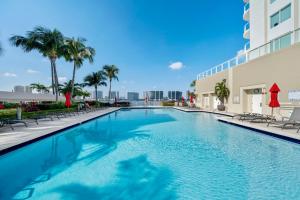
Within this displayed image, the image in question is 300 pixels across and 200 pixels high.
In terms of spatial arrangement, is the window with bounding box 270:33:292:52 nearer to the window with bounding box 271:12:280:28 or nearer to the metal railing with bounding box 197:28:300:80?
the metal railing with bounding box 197:28:300:80

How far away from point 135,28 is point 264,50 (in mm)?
17274

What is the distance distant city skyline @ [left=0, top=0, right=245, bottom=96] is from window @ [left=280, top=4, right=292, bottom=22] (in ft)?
15.4

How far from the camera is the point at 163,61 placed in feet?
119

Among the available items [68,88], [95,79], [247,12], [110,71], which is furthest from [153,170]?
[68,88]

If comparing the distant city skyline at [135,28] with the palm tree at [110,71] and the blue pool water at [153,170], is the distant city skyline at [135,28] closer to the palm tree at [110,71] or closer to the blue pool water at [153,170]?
the palm tree at [110,71]

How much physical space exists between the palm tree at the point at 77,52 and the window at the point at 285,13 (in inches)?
922

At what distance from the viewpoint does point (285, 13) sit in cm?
1538

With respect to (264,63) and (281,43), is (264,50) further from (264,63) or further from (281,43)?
(281,43)

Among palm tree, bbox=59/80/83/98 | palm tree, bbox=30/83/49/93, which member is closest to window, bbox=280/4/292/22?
palm tree, bbox=59/80/83/98

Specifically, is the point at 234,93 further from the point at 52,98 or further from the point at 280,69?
the point at 52,98

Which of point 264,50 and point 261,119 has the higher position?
point 264,50

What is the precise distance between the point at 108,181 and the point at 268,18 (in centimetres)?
2219

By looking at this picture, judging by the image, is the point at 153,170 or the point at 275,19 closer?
the point at 153,170

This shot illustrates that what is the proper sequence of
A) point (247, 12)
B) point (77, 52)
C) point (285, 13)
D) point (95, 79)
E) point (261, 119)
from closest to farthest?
1. point (261, 119)
2. point (285, 13)
3. point (247, 12)
4. point (77, 52)
5. point (95, 79)
